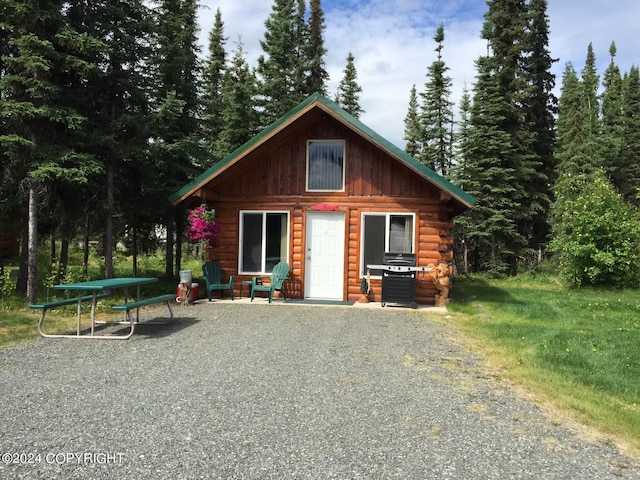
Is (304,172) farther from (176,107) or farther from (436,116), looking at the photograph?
(436,116)

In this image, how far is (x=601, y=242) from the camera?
48.5 ft

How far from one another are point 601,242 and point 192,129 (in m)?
14.4

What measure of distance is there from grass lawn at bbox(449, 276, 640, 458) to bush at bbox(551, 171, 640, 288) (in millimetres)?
2458

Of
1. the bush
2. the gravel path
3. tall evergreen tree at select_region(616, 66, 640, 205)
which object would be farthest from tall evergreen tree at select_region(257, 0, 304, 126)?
tall evergreen tree at select_region(616, 66, 640, 205)

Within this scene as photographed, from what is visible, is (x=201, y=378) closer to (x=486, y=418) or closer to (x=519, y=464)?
(x=486, y=418)

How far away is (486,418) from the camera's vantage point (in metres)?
4.03

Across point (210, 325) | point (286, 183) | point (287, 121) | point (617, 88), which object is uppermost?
point (617, 88)

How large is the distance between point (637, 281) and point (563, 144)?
18.5m

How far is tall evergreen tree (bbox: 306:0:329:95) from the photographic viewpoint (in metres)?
27.0

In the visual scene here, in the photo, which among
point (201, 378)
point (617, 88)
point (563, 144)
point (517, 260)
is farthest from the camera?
point (617, 88)

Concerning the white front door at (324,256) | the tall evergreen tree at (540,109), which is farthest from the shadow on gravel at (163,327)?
the tall evergreen tree at (540,109)

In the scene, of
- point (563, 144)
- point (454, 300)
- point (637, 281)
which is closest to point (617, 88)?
point (563, 144)

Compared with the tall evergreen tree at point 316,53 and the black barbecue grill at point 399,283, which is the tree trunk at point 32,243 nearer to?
the black barbecue grill at point 399,283

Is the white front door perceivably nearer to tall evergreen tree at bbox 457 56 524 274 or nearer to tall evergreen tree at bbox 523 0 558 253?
tall evergreen tree at bbox 457 56 524 274
